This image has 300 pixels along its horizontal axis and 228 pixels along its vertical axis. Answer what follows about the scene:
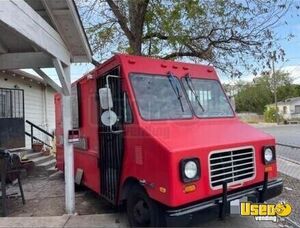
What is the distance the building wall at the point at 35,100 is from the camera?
13945 mm

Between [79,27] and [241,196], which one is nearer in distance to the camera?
[241,196]

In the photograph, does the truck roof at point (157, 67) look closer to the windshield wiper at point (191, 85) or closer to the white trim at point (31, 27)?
the windshield wiper at point (191, 85)

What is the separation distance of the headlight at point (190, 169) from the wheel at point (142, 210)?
59 cm

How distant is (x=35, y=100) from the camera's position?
1681 centimetres

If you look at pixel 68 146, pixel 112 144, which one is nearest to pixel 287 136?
pixel 68 146

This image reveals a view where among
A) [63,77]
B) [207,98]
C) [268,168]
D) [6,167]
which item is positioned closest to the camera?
[268,168]

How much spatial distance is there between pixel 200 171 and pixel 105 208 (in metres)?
3.15

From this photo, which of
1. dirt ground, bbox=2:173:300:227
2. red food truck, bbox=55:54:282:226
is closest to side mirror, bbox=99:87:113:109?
red food truck, bbox=55:54:282:226

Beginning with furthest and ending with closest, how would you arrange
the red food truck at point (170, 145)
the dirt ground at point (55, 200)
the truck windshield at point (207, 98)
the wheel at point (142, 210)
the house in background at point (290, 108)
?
the house in background at point (290, 108) < the dirt ground at point (55, 200) < the truck windshield at point (207, 98) < the wheel at point (142, 210) < the red food truck at point (170, 145)

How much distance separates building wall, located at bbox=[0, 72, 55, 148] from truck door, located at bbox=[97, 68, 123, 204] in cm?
738

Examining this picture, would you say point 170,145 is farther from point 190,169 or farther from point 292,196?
point 292,196

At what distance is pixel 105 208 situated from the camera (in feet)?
24.4

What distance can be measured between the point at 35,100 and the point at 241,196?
43.5 feet

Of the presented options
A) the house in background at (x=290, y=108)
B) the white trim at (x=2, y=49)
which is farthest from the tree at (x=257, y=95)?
the white trim at (x=2, y=49)
